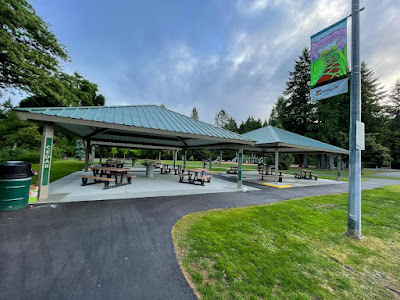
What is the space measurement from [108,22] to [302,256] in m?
19.8

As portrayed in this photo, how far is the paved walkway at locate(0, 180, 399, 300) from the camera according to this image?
1.95 metres

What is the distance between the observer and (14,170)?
418 cm

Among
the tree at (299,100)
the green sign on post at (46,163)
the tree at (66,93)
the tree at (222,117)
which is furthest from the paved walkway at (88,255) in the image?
the tree at (222,117)

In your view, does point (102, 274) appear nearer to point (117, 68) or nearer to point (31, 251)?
point (31, 251)

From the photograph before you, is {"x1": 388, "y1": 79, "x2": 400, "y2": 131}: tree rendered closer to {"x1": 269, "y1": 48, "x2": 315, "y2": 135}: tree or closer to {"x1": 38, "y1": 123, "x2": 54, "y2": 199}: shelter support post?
{"x1": 269, "y1": 48, "x2": 315, "y2": 135}: tree

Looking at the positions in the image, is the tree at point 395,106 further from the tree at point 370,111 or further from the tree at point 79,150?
the tree at point 79,150

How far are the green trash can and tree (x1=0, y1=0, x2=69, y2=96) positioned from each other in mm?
9933

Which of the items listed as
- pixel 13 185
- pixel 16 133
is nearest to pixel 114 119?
pixel 13 185

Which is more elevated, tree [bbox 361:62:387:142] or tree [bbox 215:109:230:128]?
tree [bbox 215:109:230:128]

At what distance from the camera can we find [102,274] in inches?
86.7

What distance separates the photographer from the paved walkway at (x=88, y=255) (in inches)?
76.6

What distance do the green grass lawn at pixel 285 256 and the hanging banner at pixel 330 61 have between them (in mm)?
3381

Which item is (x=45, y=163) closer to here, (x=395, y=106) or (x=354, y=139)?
(x=354, y=139)

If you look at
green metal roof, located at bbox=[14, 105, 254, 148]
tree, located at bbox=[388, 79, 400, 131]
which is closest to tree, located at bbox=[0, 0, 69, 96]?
green metal roof, located at bbox=[14, 105, 254, 148]
